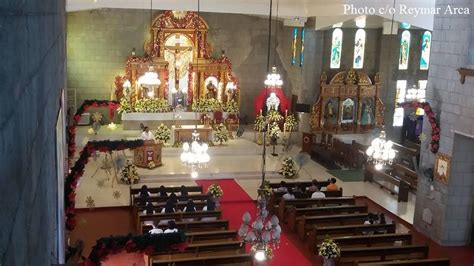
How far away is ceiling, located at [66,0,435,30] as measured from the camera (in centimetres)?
1747

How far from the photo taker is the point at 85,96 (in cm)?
2564

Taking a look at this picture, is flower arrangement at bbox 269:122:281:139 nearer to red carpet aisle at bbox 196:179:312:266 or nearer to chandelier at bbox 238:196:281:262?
red carpet aisle at bbox 196:179:312:266

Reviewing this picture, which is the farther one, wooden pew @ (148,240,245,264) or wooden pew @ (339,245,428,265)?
wooden pew @ (339,245,428,265)

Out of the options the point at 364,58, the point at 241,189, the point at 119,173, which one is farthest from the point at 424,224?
the point at 364,58

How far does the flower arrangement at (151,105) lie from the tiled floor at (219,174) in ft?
4.05

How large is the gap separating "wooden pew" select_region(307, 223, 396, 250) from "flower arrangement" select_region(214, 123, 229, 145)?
33.7 ft

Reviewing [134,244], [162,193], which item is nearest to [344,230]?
[162,193]

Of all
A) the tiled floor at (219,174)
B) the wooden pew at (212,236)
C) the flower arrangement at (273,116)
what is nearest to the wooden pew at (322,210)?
the tiled floor at (219,174)

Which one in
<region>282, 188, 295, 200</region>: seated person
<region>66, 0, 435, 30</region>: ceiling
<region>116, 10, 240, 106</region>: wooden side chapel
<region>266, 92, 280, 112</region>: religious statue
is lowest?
<region>282, 188, 295, 200</region>: seated person

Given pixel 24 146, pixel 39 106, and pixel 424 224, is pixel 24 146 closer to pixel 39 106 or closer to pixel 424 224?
pixel 39 106

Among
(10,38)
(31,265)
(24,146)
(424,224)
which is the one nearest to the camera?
(10,38)

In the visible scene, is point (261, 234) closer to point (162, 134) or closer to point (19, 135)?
point (19, 135)

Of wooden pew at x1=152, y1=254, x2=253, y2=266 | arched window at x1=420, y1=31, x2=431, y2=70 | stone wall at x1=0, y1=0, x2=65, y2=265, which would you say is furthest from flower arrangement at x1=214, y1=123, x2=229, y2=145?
stone wall at x1=0, y1=0, x2=65, y2=265

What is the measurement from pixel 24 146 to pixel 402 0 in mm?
16483
